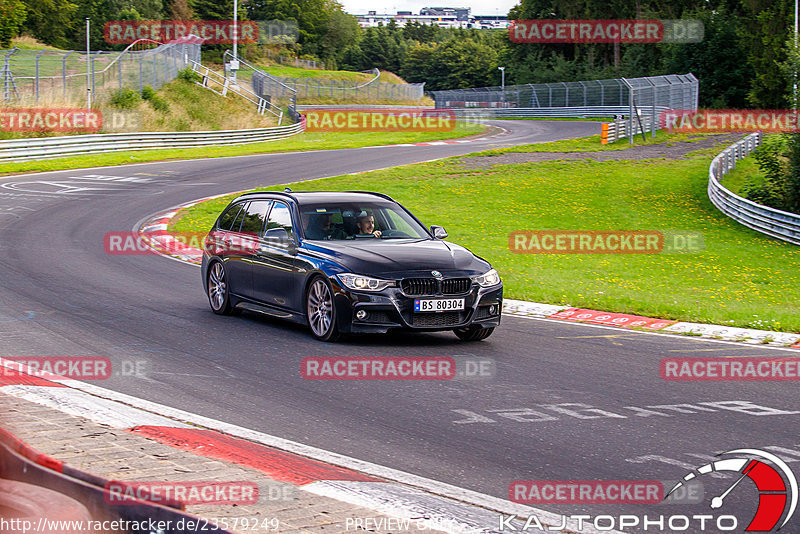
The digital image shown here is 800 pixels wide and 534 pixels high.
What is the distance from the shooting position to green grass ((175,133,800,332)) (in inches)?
577

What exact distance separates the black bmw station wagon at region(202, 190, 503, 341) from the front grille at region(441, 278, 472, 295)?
1 cm

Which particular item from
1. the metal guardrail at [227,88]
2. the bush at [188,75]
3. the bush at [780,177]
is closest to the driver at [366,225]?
the bush at [780,177]

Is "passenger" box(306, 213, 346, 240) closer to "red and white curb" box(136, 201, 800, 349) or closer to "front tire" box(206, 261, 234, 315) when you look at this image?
"front tire" box(206, 261, 234, 315)

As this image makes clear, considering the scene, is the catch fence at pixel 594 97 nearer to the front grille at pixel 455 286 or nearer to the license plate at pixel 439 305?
the front grille at pixel 455 286

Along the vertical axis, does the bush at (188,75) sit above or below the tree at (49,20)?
below

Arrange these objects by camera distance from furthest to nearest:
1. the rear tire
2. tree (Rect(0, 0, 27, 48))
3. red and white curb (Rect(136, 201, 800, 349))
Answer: tree (Rect(0, 0, 27, 48))
red and white curb (Rect(136, 201, 800, 349))
the rear tire

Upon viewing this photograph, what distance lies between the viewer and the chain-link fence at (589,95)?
57.8 meters

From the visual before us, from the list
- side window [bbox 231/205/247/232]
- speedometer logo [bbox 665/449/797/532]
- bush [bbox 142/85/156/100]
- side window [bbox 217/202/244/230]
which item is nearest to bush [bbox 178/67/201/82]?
bush [bbox 142/85/156/100]

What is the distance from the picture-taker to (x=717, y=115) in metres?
63.9

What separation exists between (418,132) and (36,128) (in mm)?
27764

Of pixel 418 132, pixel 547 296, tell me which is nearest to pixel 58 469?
pixel 547 296

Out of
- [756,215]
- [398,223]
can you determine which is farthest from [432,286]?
[756,215]

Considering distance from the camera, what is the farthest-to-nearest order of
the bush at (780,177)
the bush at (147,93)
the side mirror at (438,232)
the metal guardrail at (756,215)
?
the bush at (147,93) → the bush at (780,177) → the metal guardrail at (756,215) → the side mirror at (438,232)

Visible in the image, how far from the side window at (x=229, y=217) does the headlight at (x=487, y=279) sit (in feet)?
12.2
